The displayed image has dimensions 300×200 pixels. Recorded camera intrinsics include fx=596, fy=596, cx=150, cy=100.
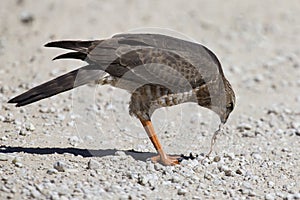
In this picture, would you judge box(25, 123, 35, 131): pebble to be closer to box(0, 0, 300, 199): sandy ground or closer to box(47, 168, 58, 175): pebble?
box(0, 0, 300, 199): sandy ground

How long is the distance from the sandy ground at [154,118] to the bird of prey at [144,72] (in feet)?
2.09

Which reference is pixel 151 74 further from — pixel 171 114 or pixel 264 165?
pixel 171 114

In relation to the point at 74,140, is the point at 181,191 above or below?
below

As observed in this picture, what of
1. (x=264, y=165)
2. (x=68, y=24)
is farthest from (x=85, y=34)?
(x=264, y=165)

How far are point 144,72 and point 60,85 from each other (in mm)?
941

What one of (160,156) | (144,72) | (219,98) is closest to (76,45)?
(144,72)

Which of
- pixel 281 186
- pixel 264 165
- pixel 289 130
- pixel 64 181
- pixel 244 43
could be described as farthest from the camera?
pixel 244 43

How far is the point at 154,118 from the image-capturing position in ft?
28.5

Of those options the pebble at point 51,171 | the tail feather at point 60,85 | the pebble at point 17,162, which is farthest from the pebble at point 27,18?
the pebble at point 51,171

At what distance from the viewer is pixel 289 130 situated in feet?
28.1

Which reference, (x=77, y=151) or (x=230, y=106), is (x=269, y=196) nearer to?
(x=230, y=106)

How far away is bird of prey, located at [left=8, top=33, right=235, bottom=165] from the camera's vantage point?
664 cm

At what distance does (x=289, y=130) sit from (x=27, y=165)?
4067 mm

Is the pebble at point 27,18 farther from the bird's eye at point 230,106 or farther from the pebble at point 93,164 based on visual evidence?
the pebble at point 93,164
